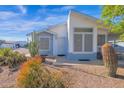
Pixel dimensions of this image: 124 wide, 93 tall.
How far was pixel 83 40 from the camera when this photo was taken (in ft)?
57.0

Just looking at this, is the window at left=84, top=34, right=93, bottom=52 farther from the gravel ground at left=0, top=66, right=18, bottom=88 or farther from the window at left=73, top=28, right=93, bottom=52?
the gravel ground at left=0, top=66, right=18, bottom=88

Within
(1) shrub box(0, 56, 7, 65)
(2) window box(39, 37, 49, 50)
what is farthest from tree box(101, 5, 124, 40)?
(2) window box(39, 37, 49, 50)

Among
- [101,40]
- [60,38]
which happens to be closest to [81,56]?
[101,40]

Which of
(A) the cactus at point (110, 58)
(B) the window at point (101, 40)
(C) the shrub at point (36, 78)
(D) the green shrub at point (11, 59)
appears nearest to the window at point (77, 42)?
(B) the window at point (101, 40)

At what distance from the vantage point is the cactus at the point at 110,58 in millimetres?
9750

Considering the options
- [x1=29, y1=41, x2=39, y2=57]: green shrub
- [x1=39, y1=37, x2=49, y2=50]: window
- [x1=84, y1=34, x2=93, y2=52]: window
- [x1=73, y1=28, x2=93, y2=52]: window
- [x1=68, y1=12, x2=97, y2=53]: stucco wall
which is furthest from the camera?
[x1=39, y1=37, x2=49, y2=50]: window

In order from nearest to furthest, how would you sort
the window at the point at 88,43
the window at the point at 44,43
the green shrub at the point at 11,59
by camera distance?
the green shrub at the point at 11,59, the window at the point at 88,43, the window at the point at 44,43

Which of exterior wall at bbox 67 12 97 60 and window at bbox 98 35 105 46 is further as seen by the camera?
window at bbox 98 35 105 46

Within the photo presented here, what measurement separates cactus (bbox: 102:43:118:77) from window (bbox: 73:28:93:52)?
729 cm

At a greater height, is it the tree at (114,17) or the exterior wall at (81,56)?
the tree at (114,17)

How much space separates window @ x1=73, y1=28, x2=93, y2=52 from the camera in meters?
17.3

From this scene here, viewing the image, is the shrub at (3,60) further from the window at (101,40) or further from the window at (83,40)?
the window at (101,40)

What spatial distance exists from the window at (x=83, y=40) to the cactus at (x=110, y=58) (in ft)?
23.9
